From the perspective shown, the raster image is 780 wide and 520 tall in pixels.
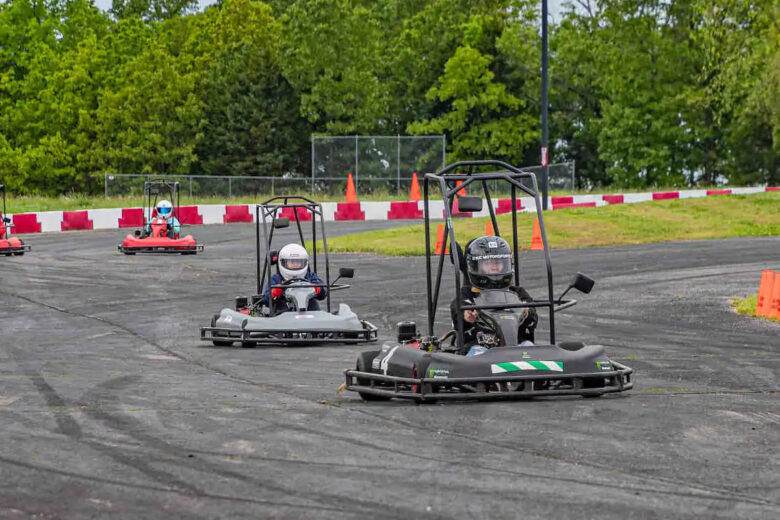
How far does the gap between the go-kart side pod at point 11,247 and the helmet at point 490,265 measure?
64.9ft

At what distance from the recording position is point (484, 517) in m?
6.21

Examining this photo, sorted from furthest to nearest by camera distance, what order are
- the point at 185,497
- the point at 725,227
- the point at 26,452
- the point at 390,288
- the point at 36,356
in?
the point at 725,227, the point at 390,288, the point at 36,356, the point at 26,452, the point at 185,497

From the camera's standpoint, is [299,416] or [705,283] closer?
[299,416]

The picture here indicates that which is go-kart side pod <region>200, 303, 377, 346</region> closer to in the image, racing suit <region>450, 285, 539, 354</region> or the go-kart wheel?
the go-kart wheel

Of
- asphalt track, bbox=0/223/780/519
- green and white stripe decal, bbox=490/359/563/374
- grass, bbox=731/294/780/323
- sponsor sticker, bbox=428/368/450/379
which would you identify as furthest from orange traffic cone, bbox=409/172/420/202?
sponsor sticker, bbox=428/368/450/379

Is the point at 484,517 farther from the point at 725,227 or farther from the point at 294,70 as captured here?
the point at 294,70

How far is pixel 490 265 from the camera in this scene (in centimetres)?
1047

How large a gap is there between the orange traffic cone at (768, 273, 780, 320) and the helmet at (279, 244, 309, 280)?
551 cm

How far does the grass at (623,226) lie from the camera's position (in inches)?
1176

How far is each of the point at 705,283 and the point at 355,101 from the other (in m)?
49.0

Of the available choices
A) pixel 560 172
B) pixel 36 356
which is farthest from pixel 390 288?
pixel 560 172

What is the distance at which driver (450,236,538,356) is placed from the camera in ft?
34.3

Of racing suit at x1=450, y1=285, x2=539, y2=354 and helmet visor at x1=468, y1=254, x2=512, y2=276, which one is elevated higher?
helmet visor at x1=468, y1=254, x2=512, y2=276

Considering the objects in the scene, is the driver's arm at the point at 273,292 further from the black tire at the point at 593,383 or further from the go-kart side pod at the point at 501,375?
the black tire at the point at 593,383
